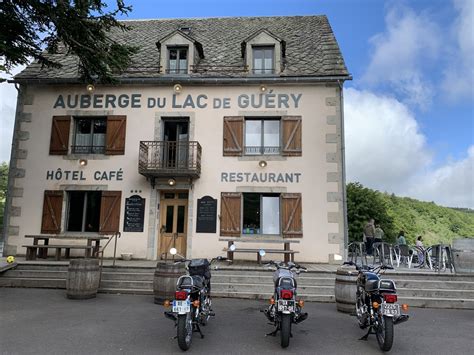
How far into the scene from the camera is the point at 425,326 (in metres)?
6.43

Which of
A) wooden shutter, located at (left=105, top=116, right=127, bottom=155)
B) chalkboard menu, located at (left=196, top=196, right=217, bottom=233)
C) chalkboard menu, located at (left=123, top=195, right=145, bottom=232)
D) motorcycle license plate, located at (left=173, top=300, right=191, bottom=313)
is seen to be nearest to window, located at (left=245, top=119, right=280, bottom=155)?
chalkboard menu, located at (left=196, top=196, right=217, bottom=233)

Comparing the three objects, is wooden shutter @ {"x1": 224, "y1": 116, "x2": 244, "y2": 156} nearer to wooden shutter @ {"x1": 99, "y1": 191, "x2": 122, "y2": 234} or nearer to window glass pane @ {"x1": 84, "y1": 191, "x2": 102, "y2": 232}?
wooden shutter @ {"x1": 99, "y1": 191, "x2": 122, "y2": 234}

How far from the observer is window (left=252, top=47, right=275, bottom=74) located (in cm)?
1353

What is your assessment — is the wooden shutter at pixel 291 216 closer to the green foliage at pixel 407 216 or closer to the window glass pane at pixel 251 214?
the window glass pane at pixel 251 214

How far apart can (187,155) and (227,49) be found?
17.4 ft

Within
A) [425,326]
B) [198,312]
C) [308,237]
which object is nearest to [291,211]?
[308,237]

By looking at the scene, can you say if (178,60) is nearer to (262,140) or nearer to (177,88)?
(177,88)

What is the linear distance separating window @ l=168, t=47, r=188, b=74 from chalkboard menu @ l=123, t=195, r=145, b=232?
4.86 metres

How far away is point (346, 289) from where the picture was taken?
23.4 feet

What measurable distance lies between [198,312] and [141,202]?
305 inches

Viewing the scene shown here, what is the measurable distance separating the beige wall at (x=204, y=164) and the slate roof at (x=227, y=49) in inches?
23.0

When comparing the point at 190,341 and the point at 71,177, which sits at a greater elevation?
the point at 71,177

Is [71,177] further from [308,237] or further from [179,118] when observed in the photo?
[308,237]

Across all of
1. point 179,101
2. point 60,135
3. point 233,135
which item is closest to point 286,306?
point 233,135
